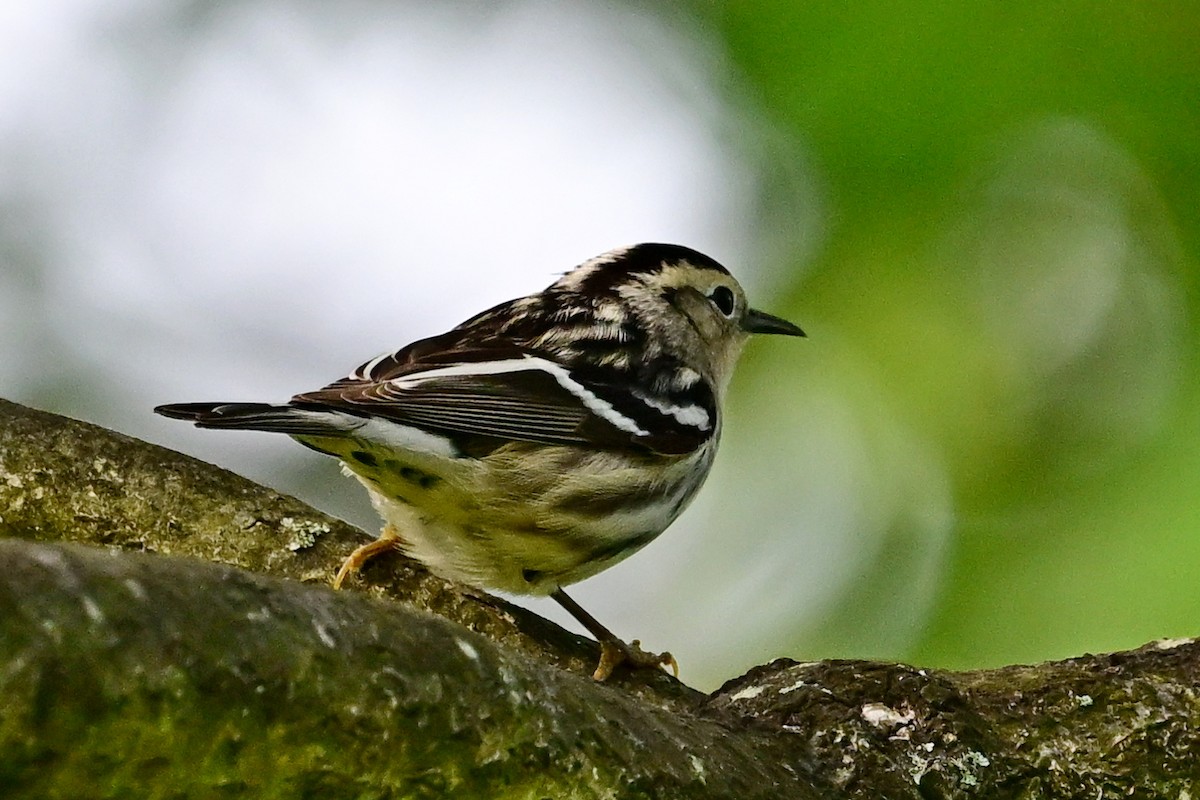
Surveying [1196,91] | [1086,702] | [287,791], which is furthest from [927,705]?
[1196,91]

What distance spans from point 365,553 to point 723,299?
206 cm

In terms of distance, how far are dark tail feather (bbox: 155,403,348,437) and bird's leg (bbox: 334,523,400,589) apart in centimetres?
33

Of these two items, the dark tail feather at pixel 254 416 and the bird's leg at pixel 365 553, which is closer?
the dark tail feather at pixel 254 416

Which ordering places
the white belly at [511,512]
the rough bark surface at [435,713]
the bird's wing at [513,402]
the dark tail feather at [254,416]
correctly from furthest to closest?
the white belly at [511,512] < the bird's wing at [513,402] < the dark tail feather at [254,416] < the rough bark surface at [435,713]

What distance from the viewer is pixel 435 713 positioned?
4.76 ft

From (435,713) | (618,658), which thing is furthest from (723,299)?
(435,713)

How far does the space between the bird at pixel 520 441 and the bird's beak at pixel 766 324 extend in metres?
0.43

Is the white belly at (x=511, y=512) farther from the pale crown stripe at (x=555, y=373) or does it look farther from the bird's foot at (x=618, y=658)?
the bird's foot at (x=618, y=658)

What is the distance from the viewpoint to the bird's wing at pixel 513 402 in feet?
11.4

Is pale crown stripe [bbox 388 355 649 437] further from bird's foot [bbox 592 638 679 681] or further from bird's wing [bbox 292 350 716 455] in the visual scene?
bird's foot [bbox 592 638 679 681]

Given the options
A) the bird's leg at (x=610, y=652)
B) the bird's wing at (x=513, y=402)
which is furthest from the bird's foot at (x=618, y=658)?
the bird's wing at (x=513, y=402)

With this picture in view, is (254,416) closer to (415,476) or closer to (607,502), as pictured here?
(415,476)

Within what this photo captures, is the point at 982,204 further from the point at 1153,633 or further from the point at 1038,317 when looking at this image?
the point at 1153,633

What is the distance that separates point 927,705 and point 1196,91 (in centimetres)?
165
